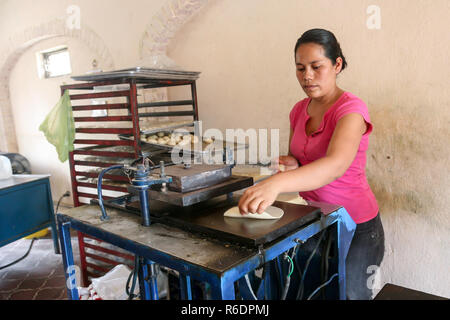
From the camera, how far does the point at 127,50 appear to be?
12.1ft

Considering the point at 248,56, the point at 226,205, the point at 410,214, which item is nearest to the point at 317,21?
the point at 248,56

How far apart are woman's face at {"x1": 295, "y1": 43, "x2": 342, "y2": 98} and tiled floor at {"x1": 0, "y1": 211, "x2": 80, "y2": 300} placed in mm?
2759

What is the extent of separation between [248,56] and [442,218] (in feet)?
5.94

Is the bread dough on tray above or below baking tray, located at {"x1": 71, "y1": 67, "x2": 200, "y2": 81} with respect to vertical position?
below

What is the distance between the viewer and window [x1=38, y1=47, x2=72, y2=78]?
4.83 meters

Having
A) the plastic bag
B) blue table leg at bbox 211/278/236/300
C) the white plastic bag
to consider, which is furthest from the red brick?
blue table leg at bbox 211/278/236/300

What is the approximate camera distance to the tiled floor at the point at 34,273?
121 inches

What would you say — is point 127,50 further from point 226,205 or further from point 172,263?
point 172,263

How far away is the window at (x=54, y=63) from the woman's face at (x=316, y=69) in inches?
163

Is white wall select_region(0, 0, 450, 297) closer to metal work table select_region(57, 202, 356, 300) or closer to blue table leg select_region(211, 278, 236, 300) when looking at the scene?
metal work table select_region(57, 202, 356, 300)

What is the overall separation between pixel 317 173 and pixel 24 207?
3432mm

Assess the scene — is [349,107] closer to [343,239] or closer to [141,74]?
[343,239]

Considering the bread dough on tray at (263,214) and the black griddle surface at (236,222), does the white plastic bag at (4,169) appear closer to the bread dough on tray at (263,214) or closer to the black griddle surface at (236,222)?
the black griddle surface at (236,222)

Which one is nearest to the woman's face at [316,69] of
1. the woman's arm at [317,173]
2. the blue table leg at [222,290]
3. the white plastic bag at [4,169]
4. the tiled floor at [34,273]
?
the woman's arm at [317,173]
